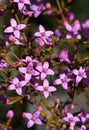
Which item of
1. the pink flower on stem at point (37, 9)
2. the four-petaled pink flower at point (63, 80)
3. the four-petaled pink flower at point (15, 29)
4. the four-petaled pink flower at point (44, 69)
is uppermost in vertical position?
the four-petaled pink flower at point (15, 29)

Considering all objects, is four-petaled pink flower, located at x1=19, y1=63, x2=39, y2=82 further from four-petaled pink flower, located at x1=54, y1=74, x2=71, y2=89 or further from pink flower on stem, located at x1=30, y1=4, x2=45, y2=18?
pink flower on stem, located at x1=30, y1=4, x2=45, y2=18

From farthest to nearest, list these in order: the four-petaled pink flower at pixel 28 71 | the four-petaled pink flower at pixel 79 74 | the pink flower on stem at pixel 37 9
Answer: the pink flower on stem at pixel 37 9, the four-petaled pink flower at pixel 79 74, the four-petaled pink flower at pixel 28 71

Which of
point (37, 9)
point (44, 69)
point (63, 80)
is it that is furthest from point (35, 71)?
point (37, 9)

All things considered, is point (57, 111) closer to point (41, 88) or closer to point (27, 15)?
point (41, 88)

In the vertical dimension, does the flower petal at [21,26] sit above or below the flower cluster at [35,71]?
above

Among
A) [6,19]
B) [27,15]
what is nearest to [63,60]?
[27,15]

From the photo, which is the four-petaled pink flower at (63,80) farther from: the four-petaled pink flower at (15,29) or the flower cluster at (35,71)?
the four-petaled pink flower at (15,29)

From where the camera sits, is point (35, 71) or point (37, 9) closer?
point (35, 71)

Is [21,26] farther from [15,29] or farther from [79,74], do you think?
[79,74]

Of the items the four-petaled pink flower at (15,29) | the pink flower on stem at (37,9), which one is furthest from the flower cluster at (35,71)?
the pink flower on stem at (37,9)

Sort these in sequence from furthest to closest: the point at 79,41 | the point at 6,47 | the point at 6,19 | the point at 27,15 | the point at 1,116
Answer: the point at 6,19
the point at 1,116
the point at 79,41
the point at 27,15
the point at 6,47

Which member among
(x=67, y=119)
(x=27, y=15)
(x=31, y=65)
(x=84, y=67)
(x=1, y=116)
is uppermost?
(x=27, y=15)
